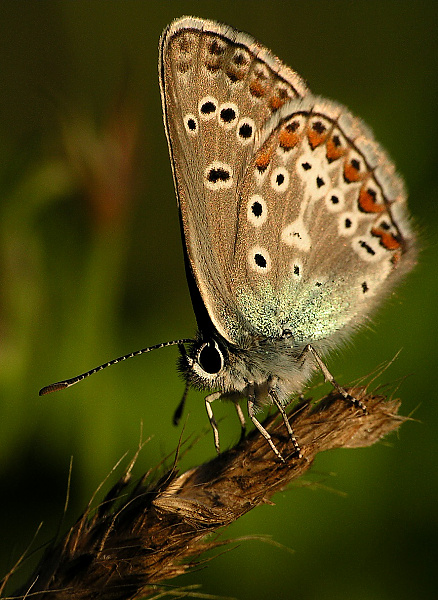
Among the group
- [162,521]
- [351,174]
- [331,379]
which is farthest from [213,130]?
[162,521]

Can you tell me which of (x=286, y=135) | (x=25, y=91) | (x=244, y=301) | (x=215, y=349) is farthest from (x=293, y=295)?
(x=25, y=91)

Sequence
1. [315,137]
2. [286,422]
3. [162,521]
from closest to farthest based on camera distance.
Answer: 1. [162,521]
2. [286,422]
3. [315,137]

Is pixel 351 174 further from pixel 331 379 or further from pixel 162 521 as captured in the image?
pixel 162 521

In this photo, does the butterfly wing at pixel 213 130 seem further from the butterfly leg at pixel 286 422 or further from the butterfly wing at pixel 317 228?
the butterfly leg at pixel 286 422

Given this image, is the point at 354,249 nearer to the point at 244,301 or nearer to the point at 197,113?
the point at 244,301

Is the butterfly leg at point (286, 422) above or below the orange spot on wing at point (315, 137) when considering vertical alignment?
below

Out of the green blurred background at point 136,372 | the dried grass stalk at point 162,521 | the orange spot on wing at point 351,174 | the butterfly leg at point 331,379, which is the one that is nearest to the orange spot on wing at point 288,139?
the orange spot on wing at point 351,174
